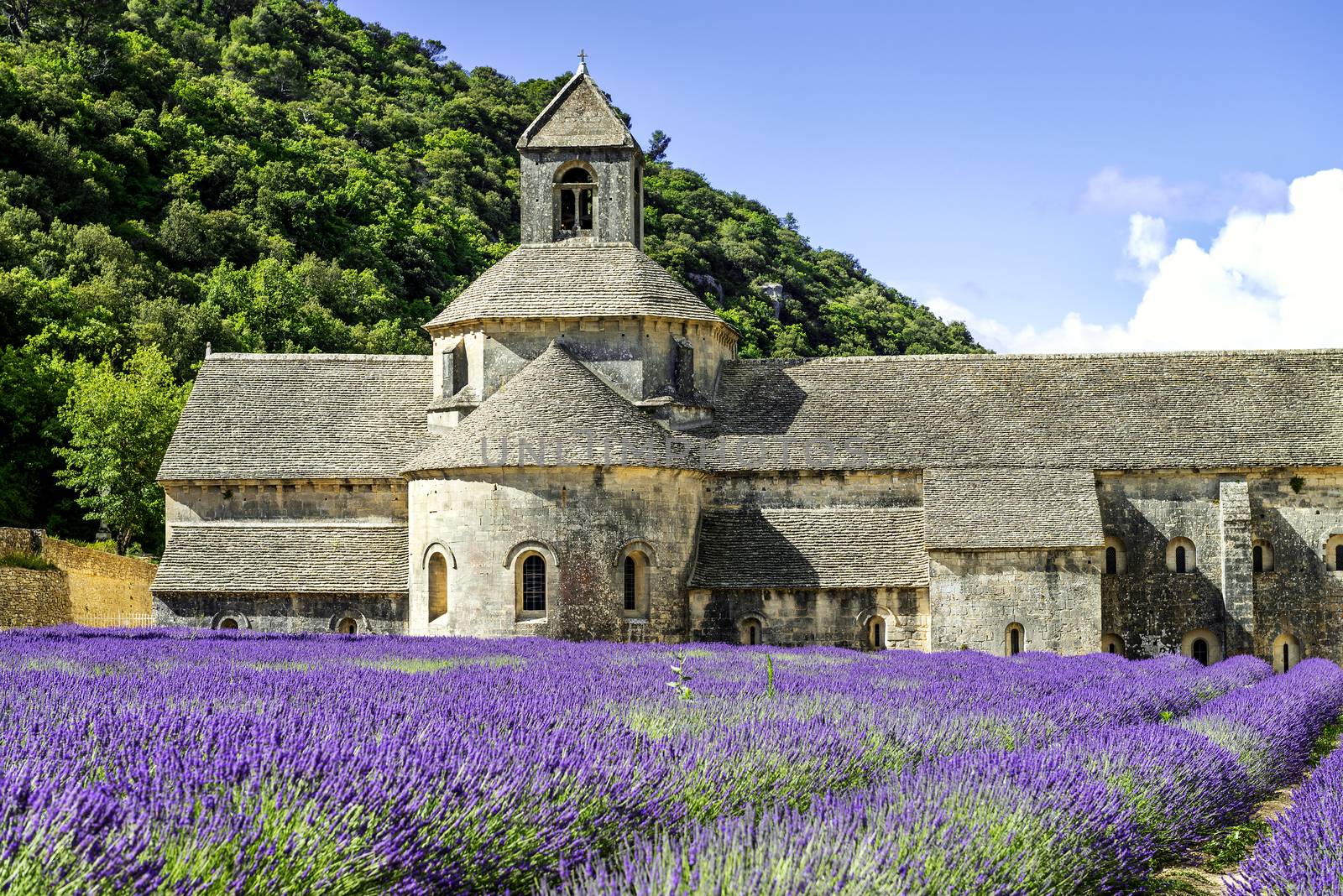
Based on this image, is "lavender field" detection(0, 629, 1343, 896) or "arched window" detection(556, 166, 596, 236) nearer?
"lavender field" detection(0, 629, 1343, 896)

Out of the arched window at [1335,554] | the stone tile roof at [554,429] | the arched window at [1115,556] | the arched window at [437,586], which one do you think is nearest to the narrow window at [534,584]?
the arched window at [437,586]

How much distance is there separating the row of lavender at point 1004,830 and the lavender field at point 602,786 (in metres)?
0.03

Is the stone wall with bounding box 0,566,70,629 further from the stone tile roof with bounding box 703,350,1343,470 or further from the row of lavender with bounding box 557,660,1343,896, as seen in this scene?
the row of lavender with bounding box 557,660,1343,896

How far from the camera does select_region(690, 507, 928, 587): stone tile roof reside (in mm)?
31891

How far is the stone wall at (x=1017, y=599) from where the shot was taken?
3114 centimetres

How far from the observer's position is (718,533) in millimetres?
33250

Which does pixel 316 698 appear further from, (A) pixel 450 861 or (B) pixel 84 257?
(B) pixel 84 257

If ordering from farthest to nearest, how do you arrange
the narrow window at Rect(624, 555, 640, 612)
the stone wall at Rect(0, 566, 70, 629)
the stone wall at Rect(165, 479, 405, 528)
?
the stone wall at Rect(165, 479, 405, 528)
the narrow window at Rect(624, 555, 640, 612)
the stone wall at Rect(0, 566, 70, 629)

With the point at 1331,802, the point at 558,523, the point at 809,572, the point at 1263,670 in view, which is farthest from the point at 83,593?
the point at 1331,802

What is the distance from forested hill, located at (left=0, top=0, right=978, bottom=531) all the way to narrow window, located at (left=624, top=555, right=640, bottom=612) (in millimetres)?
27500

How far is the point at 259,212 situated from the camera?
7612 cm

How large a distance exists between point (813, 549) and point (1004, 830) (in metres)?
25.1

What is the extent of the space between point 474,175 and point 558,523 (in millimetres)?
70022

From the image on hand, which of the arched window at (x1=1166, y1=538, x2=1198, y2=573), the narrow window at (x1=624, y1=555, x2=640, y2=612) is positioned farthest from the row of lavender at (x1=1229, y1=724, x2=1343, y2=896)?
the arched window at (x1=1166, y1=538, x2=1198, y2=573)
